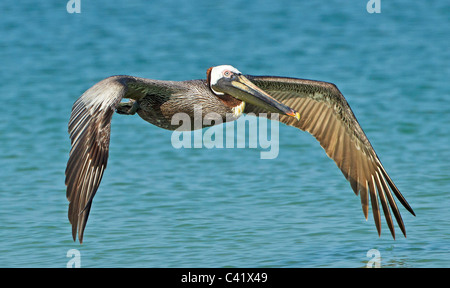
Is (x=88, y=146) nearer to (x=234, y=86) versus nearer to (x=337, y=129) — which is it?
(x=234, y=86)

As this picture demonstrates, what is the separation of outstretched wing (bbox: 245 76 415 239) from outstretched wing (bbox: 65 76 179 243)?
2.20m

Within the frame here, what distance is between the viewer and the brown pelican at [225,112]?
6.83m

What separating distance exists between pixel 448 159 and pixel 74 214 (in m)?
6.72

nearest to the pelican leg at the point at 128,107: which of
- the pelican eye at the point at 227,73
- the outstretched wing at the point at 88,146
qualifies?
the outstretched wing at the point at 88,146

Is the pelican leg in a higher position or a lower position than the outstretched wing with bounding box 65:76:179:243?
higher

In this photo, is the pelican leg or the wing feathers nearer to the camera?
the wing feathers

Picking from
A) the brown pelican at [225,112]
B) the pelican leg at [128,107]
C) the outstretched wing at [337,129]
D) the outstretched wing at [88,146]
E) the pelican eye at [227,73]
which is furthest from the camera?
the outstretched wing at [337,129]

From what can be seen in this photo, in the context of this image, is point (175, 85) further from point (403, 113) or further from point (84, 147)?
point (403, 113)

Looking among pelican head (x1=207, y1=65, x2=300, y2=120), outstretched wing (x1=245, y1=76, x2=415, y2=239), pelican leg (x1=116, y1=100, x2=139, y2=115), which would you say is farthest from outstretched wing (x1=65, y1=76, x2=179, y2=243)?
outstretched wing (x1=245, y1=76, x2=415, y2=239)

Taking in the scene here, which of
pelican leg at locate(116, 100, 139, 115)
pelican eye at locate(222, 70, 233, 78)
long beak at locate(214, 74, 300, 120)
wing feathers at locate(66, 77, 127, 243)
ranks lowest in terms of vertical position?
wing feathers at locate(66, 77, 127, 243)

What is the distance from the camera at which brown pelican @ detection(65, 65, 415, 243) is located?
22.4ft

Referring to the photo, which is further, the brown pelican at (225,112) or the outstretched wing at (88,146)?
the brown pelican at (225,112)

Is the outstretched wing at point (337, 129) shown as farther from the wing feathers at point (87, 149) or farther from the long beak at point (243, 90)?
the wing feathers at point (87, 149)

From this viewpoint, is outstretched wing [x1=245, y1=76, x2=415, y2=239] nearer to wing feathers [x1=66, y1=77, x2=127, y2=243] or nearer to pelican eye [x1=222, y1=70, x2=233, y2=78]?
pelican eye [x1=222, y1=70, x2=233, y2=78]
